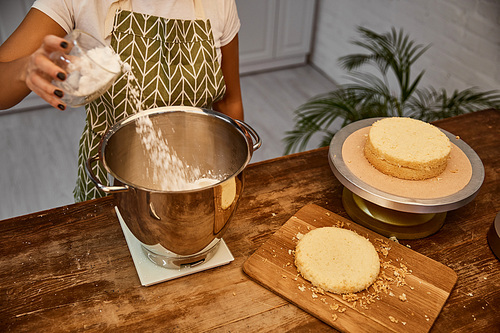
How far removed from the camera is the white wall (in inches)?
92.4

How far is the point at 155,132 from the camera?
0.94 meters

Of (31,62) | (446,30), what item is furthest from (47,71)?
(446,30)

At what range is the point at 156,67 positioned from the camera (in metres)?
1.26

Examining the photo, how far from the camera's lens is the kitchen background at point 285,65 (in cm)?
246

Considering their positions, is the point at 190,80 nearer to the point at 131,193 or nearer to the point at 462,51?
the point at 131,193

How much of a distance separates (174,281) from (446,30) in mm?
2384

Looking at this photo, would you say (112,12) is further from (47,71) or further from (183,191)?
(183,191)

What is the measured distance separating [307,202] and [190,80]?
51cm

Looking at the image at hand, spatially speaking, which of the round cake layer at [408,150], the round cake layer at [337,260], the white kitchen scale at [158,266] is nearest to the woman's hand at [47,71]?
the white kitchen scale at [158,266]

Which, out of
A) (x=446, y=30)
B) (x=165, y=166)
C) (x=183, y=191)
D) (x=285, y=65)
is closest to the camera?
(x=183, y=191)

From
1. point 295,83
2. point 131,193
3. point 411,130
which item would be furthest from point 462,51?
point 131,193

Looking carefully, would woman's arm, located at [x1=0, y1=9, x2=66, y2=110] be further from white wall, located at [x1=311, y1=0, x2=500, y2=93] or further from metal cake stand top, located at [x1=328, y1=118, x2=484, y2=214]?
white wall, located at [x1=311, y1=0, x2=500, y2=93]

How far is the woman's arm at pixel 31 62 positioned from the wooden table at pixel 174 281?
0.30 metres

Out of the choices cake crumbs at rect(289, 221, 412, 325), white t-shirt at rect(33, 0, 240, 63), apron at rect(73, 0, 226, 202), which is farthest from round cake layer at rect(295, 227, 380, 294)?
white t-shirt at rect(33, 0, 240, 63)
